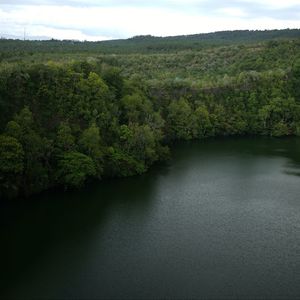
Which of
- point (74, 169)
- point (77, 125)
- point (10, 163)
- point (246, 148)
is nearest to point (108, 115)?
point (77, 125)

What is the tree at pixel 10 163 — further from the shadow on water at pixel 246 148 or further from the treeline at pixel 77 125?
the shadow on water at pixel 246 148

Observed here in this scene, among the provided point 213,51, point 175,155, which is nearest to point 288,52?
point 213,51

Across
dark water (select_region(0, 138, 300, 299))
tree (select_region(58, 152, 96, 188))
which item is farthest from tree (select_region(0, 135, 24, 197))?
tree (select_region(58, 152, 96, 188))

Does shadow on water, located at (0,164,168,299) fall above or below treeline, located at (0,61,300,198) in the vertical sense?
below

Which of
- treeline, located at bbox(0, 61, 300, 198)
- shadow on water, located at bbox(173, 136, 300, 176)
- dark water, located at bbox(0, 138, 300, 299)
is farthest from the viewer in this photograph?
shadow on water, located at bbox(173, 136, 300, 176)

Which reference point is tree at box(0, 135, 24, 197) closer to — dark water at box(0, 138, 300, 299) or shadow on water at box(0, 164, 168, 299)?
shadow on water at box(0, 164, 168, 299)

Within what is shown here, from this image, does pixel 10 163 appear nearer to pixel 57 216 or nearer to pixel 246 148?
pixel 57 216

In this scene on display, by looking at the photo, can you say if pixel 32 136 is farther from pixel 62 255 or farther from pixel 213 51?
pixel 213 51
